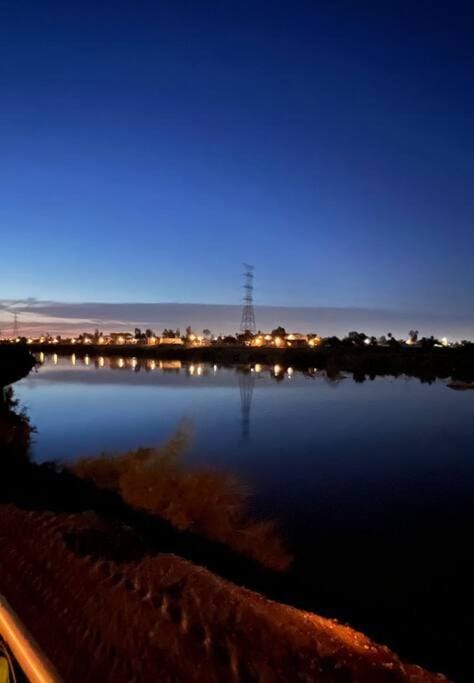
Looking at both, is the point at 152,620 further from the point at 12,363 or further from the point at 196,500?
the point at 12,363

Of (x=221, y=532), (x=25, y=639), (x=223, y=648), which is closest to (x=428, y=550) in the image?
(x=221, y=532)

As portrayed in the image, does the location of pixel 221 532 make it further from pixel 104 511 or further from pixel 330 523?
pixel 330 523

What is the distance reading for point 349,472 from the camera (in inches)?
669

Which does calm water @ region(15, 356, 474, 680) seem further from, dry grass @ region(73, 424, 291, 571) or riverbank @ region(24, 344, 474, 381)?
riverbank @ region(24, 344, 474, 381)

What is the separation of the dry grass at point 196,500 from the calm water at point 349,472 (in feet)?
2.18

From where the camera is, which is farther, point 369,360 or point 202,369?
point 202,369

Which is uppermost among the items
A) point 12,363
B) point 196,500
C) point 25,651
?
point 12,363

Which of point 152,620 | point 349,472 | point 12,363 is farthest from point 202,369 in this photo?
point 152,620


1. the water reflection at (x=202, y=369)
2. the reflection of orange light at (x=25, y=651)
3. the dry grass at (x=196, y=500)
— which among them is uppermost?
the reflection of orange light at (x=25, y=651)

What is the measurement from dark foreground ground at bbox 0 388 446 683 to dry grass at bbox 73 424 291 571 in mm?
1117

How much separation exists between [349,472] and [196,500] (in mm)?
7513

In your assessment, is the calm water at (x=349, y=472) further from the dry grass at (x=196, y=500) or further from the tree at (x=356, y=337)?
the tree at (x=356, y=337)

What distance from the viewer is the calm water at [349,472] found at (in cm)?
855

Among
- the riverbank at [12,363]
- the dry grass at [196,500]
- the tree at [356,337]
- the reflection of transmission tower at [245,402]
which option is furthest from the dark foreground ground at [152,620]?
the tree at [356,337]
